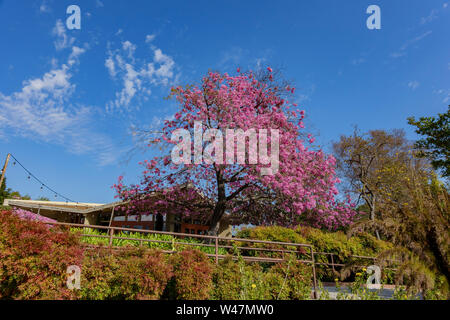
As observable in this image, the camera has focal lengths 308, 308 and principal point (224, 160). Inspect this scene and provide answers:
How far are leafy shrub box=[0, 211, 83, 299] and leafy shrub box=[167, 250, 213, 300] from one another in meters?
1.85

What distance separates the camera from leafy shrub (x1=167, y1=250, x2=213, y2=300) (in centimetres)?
552

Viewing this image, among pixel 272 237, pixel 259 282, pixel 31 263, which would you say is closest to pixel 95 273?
pixel 31 263

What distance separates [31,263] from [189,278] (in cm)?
284

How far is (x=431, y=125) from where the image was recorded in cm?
2069

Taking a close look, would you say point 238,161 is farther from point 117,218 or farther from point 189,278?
point 117,218

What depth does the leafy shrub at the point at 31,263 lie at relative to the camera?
5445 mm

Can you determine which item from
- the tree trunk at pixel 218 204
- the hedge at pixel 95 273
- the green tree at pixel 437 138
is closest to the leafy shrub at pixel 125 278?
the hedge at pixel 95 273

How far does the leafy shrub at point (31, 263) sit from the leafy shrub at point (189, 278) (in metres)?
1.85

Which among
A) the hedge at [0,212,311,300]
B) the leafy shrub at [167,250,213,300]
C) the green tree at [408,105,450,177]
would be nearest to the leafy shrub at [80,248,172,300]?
the hedge at [0,212,311,300]

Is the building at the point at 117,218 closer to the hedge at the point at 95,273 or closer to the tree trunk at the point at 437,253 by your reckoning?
the hedge at the point at 95,273

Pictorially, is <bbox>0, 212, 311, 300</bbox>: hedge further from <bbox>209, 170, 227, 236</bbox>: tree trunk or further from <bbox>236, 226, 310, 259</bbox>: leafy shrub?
<bbox>209, 170, 227, 236</bbox>: tree trunk
